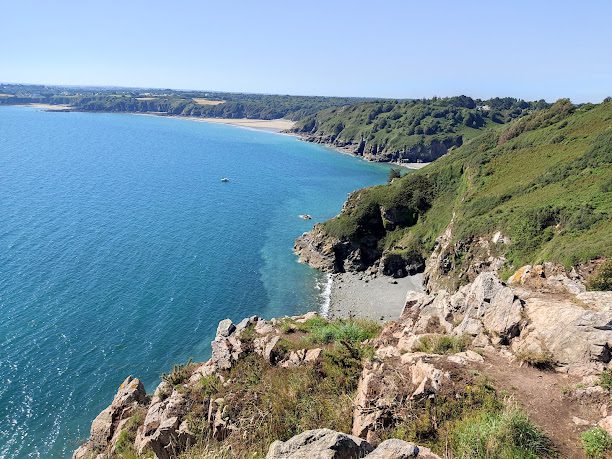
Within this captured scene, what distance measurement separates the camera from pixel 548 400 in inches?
476

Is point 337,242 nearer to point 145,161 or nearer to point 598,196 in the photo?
point 598,196

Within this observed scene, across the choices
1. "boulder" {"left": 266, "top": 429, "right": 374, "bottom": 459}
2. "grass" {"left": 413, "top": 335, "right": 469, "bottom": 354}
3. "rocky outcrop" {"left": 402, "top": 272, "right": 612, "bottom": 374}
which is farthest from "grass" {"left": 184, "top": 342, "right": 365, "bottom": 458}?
"rocky outcrop" {"left": 402, "top": 272, "right": 612, "bottom": 374}

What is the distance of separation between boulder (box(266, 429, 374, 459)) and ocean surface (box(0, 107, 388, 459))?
2930 cm

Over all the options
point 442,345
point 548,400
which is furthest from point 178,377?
point 548,400

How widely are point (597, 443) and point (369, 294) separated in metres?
48.5

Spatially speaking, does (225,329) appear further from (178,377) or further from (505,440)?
(505,440)

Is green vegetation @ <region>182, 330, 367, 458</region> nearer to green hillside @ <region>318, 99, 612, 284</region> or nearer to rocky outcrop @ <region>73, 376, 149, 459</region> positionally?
rocky outcrop @ <region>73, 376, 149, 459</region>

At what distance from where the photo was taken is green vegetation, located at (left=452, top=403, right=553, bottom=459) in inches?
374

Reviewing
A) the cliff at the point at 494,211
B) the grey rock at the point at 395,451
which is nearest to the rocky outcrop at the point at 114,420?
the grey rock at the point at 395,451

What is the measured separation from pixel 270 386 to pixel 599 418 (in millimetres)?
10603

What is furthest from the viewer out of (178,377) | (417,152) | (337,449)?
(417,152)

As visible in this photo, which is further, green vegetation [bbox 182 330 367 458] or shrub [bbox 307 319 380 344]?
shrub [bbox 307 319 380 344]

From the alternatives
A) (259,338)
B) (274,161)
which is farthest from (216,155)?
(259,338)

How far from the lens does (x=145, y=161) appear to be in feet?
479
